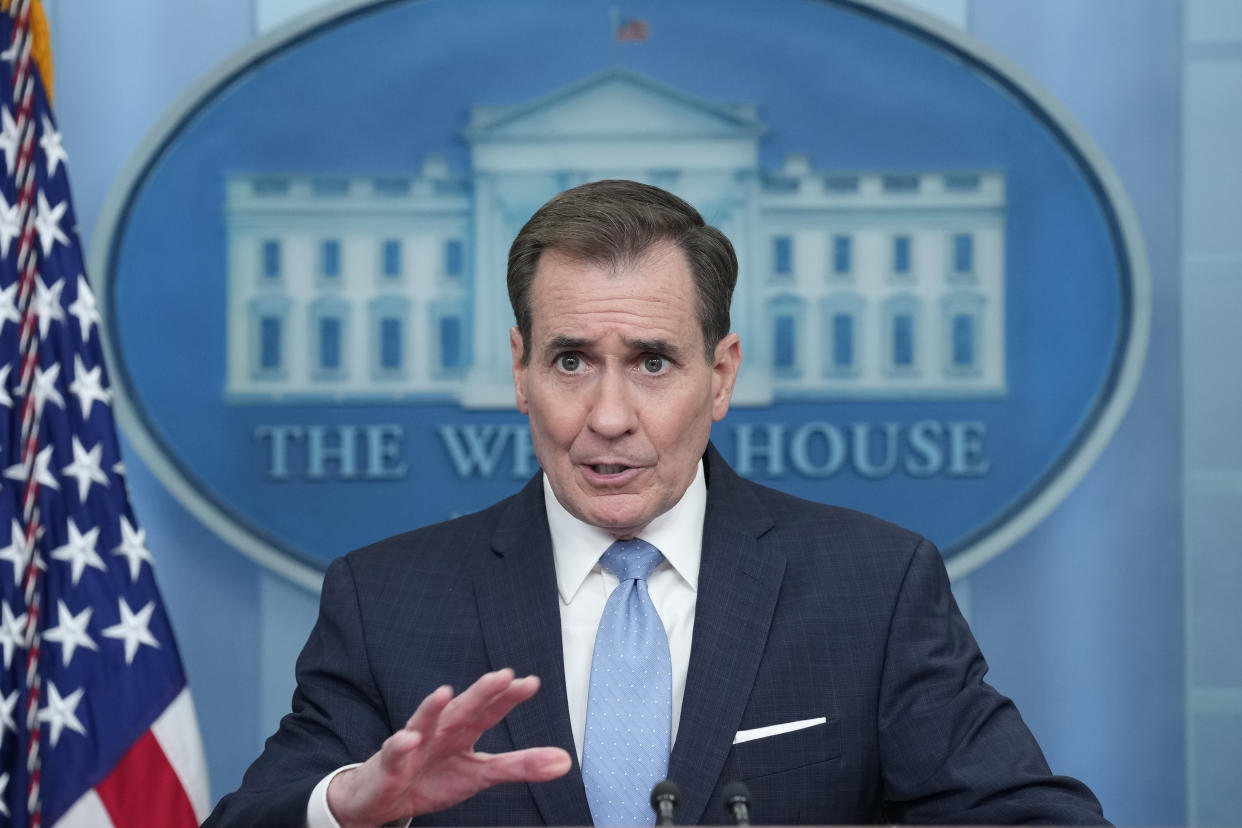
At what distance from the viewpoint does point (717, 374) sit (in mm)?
2064

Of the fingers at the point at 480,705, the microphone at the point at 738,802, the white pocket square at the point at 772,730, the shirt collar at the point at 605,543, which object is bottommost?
the white pocket square at the point at 772,730

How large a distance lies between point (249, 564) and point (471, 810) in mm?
1433

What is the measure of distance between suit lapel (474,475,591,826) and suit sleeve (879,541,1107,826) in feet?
1.49

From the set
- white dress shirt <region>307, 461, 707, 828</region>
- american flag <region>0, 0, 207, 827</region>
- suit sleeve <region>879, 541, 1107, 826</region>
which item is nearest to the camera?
suit sleeve <region>879, 541, 1107, 826</region>

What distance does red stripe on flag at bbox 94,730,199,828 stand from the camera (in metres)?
2.60

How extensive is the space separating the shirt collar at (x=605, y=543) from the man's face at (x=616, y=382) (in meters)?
0.06

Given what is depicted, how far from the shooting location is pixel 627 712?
1851mm

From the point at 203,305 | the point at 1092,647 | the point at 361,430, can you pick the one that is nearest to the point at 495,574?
the point at 361,430

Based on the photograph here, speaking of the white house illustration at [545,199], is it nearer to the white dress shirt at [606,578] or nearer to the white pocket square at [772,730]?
the white dress shirt at [606,578]

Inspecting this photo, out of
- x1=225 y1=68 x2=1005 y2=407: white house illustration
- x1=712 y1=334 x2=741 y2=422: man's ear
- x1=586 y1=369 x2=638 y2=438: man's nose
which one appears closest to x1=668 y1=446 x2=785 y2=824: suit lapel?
x1=712 y1=334 x2=741 y2=422: man's ear

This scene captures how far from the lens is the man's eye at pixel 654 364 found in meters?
1.92

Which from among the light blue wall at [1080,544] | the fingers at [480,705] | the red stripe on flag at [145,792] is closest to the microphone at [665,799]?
the fingers at [480,705]

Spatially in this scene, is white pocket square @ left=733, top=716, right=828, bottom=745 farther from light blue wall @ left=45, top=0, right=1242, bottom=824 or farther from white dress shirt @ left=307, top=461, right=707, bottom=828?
light blue wall @ left=45, top=0, right=1242, bottom=824

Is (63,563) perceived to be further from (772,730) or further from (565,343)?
(772,730)
